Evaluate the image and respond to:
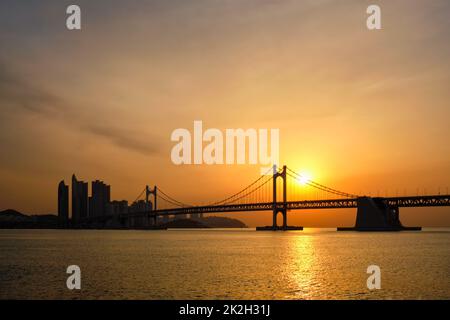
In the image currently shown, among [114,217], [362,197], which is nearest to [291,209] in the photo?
[362,197]

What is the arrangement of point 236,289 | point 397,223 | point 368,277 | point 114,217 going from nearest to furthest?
point 236,289, point 368,277, point 397,223, point 114,217

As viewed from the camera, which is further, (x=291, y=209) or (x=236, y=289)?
(x=291, y=209)

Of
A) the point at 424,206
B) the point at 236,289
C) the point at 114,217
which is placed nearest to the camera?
the point at 236,289

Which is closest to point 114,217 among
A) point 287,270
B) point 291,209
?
point 291,209

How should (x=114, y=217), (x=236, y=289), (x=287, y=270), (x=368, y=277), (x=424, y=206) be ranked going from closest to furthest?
(x=236, y=289) → (x=368, y=277) → (x=287, y=270) → (x=424, y=206) → (x=114, y=217)

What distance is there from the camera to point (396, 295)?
26578 millimetres

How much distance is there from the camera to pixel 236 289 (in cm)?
2862

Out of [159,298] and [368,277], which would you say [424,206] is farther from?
[159,298]

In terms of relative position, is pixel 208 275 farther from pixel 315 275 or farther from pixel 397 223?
pixel 397 223

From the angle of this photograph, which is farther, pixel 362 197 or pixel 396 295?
pixel 362 197
